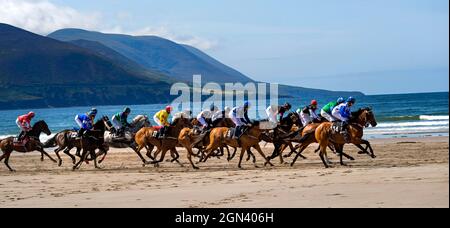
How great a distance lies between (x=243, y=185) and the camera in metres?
18.1

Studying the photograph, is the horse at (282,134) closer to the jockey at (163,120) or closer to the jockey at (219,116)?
the jockey at (219,116)

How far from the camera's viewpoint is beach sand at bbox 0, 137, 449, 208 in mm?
14625

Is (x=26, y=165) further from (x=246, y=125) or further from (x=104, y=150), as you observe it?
(x=246, y=125)

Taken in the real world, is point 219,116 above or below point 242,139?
above

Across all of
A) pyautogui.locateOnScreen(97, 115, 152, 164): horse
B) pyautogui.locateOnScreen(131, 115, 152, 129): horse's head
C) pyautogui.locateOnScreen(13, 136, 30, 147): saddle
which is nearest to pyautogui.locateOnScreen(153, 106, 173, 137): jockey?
pyautogui.locateOnScreen(97, 115, 152, 164): horse

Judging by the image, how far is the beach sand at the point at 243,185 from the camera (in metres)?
14.6

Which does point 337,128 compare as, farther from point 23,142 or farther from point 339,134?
point 23,142

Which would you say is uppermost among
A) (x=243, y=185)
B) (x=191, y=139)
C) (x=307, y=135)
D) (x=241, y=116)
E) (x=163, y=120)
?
(x=241, y=116)

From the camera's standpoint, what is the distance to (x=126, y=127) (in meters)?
28.9

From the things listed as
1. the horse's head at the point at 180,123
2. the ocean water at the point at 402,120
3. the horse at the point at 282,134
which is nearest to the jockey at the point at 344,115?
the horse at the point at 282,134

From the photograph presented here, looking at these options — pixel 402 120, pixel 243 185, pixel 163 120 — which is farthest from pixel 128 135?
A: pixel 402 120
